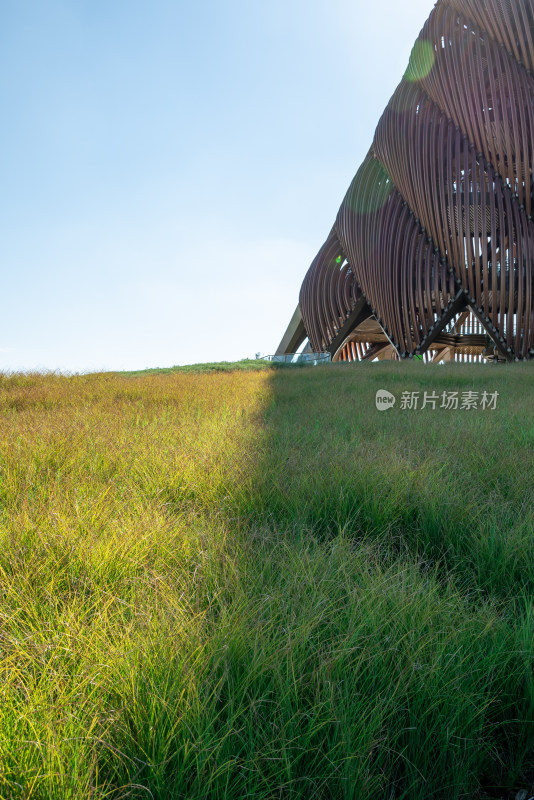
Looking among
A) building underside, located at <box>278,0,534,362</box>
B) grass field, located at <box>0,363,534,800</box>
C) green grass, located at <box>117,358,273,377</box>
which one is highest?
building underside, located at <box>278,0,534,362</box>

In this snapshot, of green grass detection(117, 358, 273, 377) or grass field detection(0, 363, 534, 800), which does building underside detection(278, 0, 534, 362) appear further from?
grass field detection(0, 363, 534, 800)

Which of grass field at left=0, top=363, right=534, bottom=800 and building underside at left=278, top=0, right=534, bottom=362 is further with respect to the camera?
building underside at left=278, top=0, right=534, bottom=362

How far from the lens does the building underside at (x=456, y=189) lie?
2205 centimetres

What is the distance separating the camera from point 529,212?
882 inches

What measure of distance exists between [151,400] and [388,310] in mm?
24335

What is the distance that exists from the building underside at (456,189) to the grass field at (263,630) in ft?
78.5

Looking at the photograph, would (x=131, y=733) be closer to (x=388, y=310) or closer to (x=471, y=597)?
(x=471, y=597)

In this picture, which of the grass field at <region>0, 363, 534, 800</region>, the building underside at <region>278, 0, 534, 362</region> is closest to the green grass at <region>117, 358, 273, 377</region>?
the building underside at <region>278, 0, 534, 362</region>

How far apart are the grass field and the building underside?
23925mm

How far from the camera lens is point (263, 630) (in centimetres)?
124

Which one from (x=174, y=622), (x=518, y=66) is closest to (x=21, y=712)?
(x=174, y=622)

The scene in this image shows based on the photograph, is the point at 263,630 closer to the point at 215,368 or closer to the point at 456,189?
the point at 215,368

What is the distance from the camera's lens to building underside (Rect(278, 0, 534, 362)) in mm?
22047

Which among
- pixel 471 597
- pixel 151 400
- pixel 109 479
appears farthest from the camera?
pixel 151 400
